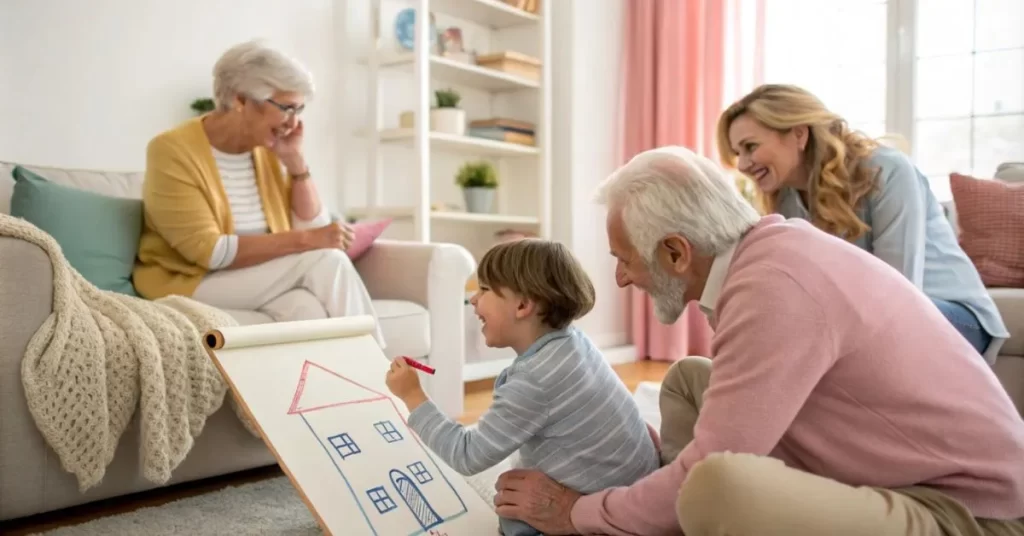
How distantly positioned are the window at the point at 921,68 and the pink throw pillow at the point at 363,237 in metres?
2.47

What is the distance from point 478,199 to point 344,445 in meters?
2.63

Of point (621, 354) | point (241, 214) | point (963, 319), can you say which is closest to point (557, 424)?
point (963, 319)

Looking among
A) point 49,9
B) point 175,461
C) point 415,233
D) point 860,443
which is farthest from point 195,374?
point 415,233

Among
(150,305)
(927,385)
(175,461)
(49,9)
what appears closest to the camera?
(927,385)

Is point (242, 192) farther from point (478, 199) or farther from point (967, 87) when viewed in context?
point (967, 87)

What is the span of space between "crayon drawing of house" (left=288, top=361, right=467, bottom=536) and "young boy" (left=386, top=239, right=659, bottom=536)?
0.15 meters

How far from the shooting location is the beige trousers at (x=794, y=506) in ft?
3.53

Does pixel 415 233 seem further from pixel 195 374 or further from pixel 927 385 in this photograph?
pixel 927 385

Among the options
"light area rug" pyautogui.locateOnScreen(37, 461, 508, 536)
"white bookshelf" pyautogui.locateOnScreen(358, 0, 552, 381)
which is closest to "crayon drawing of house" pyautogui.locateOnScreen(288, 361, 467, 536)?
"light area rug" pyautogui.locateOnScreen(37, 461, 508, 536)

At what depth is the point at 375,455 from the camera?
1644 millimetres

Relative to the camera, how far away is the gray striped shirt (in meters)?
1.43

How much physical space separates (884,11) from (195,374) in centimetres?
373

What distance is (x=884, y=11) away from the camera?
14.7ft

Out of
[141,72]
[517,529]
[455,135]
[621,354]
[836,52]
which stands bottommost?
[621,354]
